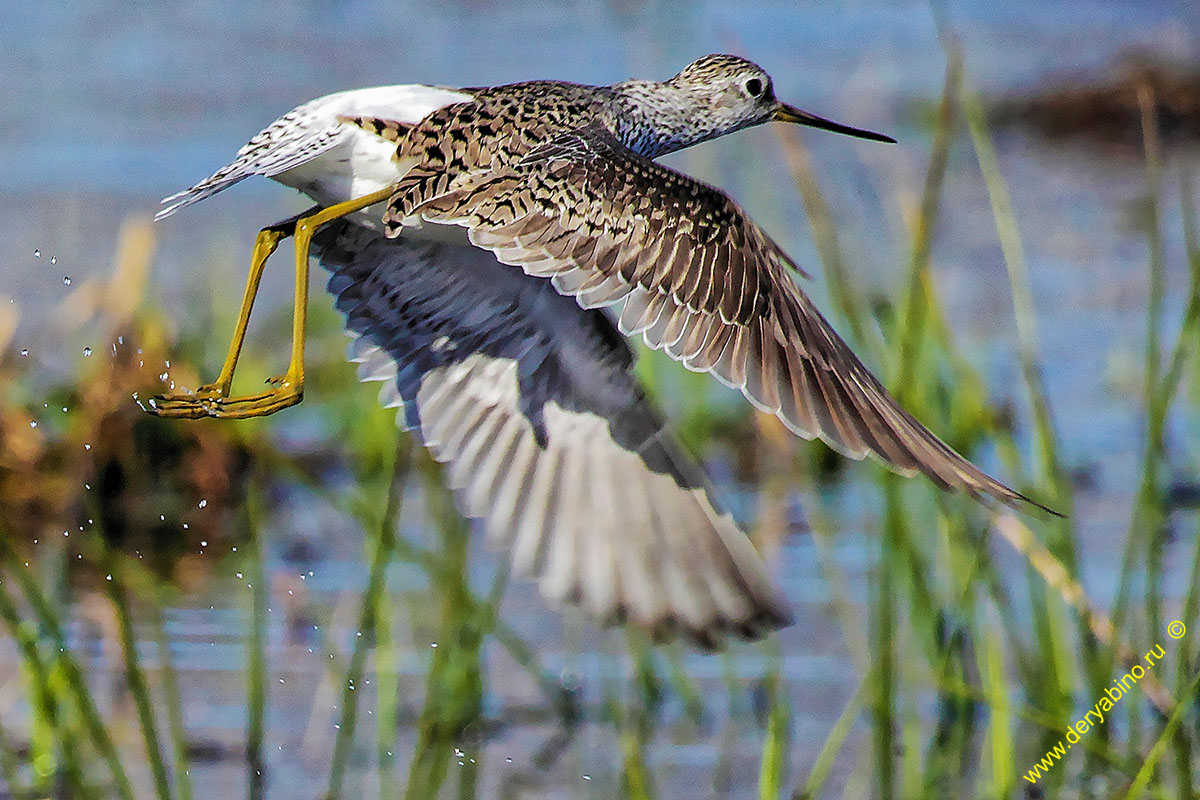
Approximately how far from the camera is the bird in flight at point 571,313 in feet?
12.1

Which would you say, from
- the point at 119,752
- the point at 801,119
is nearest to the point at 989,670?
the point at 801,119

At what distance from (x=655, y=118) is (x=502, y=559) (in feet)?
3.66

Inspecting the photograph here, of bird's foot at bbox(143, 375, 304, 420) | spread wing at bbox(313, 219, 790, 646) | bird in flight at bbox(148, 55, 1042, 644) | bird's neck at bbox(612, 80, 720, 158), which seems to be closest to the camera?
bird in flight at bbox(148, 55, 1042, 644)

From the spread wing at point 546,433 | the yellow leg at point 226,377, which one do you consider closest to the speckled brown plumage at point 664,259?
the yellow leg at point 226,377

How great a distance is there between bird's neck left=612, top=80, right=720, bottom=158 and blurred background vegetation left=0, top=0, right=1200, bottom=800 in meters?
0.30

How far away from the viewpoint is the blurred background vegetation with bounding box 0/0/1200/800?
422 cm

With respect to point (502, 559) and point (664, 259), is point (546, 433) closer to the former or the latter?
point (502, 559)

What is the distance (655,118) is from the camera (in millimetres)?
4652

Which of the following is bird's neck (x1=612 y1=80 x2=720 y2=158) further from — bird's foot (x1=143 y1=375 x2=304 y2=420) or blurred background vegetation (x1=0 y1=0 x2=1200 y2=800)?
bird's foot (x1=143 y1=375 x2=304 y2=420)

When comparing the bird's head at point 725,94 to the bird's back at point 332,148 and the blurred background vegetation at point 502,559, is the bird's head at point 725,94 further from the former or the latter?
the bird's back at point 332,148

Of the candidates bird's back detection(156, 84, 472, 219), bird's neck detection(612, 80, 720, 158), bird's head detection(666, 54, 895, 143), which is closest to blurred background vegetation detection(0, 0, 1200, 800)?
bird's head detection(666, 54, 895, 143)

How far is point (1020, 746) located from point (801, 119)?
174 cm

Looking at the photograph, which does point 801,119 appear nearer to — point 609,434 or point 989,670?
point 609,434

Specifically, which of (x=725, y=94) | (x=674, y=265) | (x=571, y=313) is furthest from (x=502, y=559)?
(x=725, y=94)
